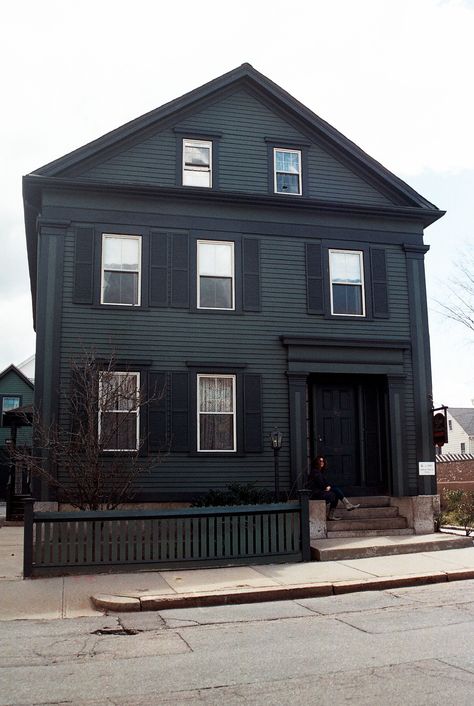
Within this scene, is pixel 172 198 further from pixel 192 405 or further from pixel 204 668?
pixel 204 668

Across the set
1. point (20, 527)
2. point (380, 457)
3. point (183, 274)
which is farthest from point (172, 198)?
point (20, 527)

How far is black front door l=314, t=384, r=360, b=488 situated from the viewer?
633 inches

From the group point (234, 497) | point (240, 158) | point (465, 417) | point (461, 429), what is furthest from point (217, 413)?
point (465, 417)

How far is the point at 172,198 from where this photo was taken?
15984 millimetres

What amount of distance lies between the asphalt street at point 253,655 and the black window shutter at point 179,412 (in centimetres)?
614

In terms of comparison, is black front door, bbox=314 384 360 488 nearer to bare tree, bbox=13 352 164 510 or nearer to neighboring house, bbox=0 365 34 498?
bare tree, bbox=13 352 164 510

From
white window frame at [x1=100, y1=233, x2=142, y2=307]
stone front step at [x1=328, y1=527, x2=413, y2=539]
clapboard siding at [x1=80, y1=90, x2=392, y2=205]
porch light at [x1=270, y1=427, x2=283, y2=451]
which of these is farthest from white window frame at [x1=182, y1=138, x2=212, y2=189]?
stone front step at [x1=328, y1=527, x2=413, y2=539]

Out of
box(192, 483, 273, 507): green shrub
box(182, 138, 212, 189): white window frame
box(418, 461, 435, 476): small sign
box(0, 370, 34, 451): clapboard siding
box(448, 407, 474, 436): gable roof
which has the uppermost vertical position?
box(182, 138, 212, 189): white window frame

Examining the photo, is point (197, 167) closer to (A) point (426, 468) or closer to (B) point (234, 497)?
(B) point (234, 497)

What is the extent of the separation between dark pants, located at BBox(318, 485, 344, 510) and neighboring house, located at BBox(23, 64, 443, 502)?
1.02 metres

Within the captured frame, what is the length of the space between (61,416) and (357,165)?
8.74 m

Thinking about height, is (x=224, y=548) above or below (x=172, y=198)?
below

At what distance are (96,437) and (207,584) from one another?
182 inches

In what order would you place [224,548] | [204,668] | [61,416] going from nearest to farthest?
[204,668]
[224,548]
[61,416]
